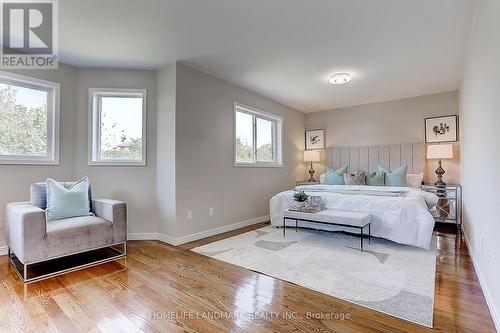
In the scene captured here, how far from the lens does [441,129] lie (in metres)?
4.66

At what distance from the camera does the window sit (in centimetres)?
460

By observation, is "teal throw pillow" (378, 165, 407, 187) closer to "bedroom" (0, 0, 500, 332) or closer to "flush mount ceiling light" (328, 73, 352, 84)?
"bedroom" (0, 0, 500, 332)

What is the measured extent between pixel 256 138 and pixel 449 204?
3.44 meters

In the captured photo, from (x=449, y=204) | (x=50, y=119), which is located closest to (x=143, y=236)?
(x=50, y=119)

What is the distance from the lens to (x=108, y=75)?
3.62 m

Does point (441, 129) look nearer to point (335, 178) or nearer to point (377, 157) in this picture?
point (377, 157)

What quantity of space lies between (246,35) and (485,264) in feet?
9.81

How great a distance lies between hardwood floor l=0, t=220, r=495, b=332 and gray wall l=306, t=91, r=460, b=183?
8.90ft

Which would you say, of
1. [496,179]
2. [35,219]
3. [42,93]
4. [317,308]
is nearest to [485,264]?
[496,179]

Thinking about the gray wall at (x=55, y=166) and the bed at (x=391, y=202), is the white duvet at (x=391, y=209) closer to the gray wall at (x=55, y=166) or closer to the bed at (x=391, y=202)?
the bed at (x=391, y=202)

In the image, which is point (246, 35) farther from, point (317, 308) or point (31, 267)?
point (31, 267)

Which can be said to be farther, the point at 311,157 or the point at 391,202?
the point at 311,157

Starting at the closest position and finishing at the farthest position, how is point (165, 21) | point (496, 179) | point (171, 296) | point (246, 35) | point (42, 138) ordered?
point (496, 179) < point (171, 296) < point (165, 21) < point (246, 35) < point (42, 138)

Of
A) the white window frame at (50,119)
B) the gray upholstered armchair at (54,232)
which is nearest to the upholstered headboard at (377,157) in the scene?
the gray upholstered armchair at (54,232)
